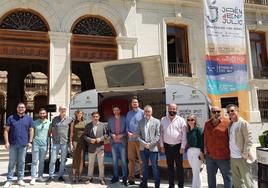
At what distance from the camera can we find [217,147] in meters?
5.91

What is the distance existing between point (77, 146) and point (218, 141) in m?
3.58

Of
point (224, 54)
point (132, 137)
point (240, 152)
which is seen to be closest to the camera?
point (240, 152)

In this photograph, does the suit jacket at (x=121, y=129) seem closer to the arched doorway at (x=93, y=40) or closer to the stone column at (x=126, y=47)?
the stone column at (x=126, y=47)

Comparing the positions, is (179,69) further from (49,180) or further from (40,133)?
(49,180)

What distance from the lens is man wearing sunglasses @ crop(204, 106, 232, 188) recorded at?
5879mm

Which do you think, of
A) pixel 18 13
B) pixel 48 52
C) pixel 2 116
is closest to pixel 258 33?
pixel 48 52

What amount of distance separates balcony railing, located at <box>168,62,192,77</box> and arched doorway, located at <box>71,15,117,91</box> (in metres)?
2.84

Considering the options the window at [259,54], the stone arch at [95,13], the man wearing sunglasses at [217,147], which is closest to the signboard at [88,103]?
the man wearing sunglasses at [217,147]

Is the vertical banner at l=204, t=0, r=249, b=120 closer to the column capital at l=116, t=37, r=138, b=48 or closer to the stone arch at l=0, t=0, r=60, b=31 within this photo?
the column capital at l=116, t=37, r=138, b=48

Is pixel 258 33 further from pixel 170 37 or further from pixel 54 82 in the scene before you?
pixel 54 82

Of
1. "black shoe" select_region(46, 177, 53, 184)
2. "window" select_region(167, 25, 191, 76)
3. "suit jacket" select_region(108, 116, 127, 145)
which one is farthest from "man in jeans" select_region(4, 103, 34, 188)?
"window" select_region(167, 25, 191, 76)

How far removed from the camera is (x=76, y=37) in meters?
13.6

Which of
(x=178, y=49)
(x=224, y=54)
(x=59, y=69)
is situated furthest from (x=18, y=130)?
(x=178, y=49)

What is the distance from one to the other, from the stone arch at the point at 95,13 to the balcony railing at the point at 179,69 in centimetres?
284
